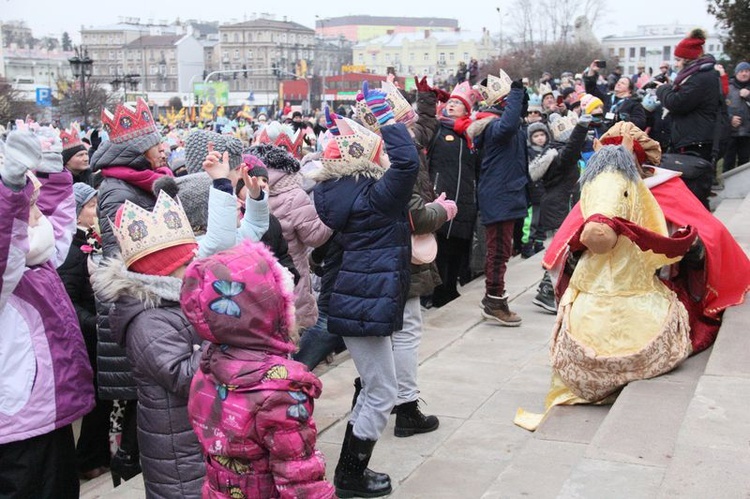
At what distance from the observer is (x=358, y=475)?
4.57 metres

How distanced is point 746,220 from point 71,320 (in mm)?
6469

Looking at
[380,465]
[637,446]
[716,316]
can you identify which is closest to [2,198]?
[380,465]

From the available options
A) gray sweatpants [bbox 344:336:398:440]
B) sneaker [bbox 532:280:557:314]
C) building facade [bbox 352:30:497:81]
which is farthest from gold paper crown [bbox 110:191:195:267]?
building facade [bbox 352:30:497:81]

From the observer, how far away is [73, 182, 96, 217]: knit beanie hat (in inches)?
257

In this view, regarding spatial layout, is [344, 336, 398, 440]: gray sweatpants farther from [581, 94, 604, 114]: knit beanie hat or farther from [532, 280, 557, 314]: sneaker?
[581, 94, 604, 114]: knit beanie hat

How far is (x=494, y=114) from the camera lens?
8195mm

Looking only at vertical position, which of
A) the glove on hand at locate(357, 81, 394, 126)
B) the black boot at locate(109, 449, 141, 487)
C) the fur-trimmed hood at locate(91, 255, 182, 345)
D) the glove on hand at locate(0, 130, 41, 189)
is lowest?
the black boot at locate(109, 449, 141, 487)

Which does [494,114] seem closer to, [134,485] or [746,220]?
[746,220]

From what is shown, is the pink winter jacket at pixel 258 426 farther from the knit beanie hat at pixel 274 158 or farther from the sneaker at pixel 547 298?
the sneaker at pixel 547 298

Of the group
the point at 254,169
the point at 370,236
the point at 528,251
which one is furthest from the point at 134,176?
the point at 528,251

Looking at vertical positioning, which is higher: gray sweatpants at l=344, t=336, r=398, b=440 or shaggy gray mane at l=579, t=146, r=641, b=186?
shaggy gray mane at l=579, t=146, r=641, b=186

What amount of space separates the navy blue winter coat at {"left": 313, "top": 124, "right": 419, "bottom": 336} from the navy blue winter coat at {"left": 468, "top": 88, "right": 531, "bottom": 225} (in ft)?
11.0

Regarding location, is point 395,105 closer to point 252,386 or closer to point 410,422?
point 410,422

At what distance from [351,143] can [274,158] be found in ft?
4.61
